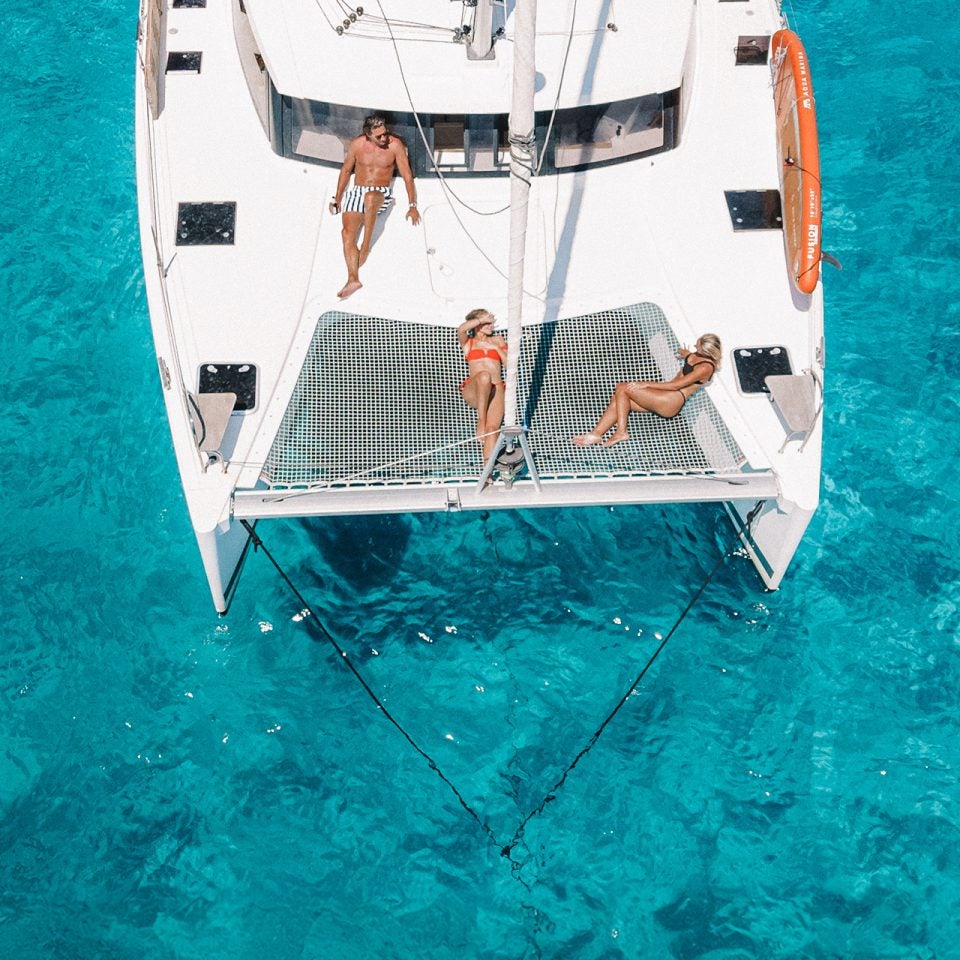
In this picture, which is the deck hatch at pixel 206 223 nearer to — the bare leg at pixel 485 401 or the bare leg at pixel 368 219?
the bare leg at pixel 368 219

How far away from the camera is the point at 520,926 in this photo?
561 centimetres

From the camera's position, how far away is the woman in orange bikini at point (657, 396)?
575 cm

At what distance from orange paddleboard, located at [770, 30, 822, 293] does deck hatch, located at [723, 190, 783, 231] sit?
0.08 m

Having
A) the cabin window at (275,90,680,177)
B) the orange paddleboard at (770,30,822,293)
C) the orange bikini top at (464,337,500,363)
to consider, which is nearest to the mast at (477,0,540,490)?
the orange bikini top at (464,337,500,363)

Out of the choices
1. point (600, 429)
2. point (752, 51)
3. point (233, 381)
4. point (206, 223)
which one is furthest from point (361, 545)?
point (752, 51)

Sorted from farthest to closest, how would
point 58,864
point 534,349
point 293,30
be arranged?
1. point 293,30
2. point 534,349
3. point 58,864

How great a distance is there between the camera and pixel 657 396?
227 inches

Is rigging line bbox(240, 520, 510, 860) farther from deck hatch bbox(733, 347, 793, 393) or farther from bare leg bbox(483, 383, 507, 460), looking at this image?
deck hatch bbox(733, 347, 793, 393)

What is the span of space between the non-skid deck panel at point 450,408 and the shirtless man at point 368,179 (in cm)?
60

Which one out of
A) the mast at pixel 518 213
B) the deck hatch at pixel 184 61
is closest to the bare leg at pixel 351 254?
the mast at pixel 518 213

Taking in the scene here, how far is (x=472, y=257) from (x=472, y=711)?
2.78 metres

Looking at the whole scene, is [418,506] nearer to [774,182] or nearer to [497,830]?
[497,830]

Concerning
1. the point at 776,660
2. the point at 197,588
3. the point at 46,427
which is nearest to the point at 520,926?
the point at 776,660

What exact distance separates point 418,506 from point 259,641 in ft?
5.79
